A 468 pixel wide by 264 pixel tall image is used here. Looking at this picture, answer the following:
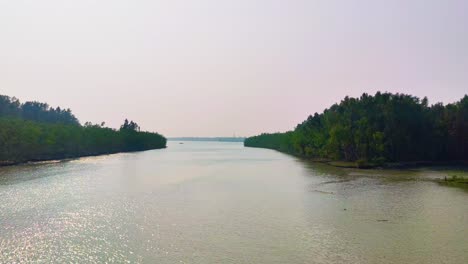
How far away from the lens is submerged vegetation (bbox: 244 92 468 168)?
75.5 m

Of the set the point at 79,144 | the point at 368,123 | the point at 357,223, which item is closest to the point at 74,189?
the point at 357,223

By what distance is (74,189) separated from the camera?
39.7 m

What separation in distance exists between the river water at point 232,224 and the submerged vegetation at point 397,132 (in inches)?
1402

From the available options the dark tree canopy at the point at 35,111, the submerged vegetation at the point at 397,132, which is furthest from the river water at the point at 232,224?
the dark tree canopy at the point at 35,111

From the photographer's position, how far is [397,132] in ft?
247

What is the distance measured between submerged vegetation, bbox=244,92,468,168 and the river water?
3562 cm

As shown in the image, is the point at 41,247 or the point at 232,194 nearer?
the point at 41,247

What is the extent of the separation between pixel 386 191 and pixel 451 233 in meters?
17.4

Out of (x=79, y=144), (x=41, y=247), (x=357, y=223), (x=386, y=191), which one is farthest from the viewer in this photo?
(x=79, y=144)

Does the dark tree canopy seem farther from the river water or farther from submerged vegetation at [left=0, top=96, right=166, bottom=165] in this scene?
the river water

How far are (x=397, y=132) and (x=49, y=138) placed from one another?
7353 centimetres

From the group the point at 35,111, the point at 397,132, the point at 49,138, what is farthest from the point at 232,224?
the point at 35,111

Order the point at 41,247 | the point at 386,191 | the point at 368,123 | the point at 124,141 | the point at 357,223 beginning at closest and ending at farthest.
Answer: the point at 41,247, the point at 357,223, the point at 386,191, the point at 368,123, the point at 124,141

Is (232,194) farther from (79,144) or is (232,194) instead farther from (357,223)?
(79,144)
